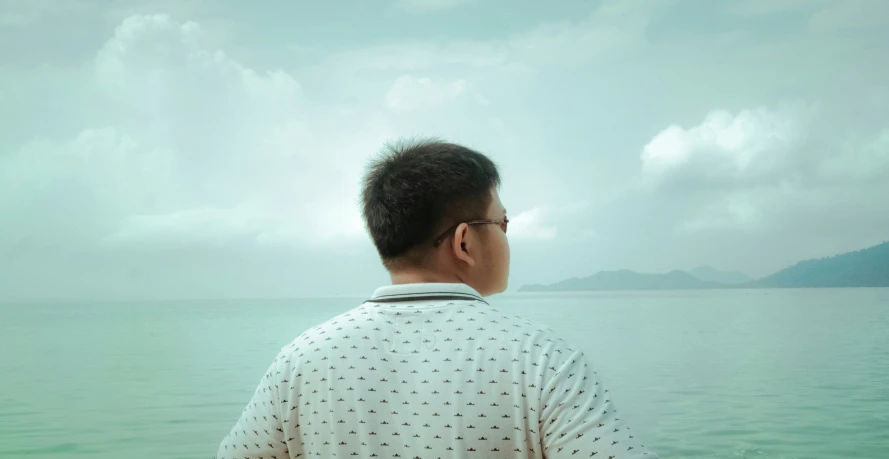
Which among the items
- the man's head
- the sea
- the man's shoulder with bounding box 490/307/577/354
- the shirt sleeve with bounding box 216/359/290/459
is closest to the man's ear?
the man's head

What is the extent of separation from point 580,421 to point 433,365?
0.19 m

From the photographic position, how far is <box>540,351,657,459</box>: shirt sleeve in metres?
0.87

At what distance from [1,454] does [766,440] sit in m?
8.06

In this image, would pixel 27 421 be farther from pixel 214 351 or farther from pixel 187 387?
pixel 214 351

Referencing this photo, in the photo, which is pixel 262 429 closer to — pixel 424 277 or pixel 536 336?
pixel 424 277

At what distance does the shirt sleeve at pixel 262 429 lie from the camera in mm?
1064

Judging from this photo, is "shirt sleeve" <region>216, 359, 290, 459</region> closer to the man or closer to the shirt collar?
the man

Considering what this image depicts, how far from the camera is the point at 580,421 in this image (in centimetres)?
88

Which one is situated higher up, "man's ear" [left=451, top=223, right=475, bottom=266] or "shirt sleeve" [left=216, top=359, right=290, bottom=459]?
"man's ear" [left=451, top=223, right=475, bottom=266]

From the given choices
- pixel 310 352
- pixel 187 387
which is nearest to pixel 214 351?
pixel 187 387

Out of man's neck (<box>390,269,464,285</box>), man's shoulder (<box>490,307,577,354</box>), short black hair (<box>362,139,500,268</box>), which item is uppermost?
short black hair (<box>362,139,500,268</box>)

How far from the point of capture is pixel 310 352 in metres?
1.03

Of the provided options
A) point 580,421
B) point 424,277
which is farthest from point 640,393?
point 580,421

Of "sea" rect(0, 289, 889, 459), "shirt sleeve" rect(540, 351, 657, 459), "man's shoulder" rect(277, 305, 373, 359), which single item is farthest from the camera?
"sea" rect(0, 289, 889, 459)
